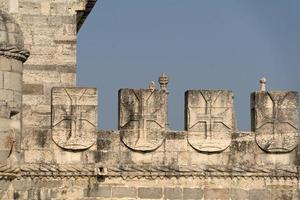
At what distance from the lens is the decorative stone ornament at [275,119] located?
92.6 ft

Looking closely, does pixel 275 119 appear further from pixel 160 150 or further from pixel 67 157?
pixel 67 157

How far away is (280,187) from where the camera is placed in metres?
28.2

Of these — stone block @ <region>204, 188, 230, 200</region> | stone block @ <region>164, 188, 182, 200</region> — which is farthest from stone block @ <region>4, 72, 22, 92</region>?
stone block @ <region>204, 188, 230, 200</region>

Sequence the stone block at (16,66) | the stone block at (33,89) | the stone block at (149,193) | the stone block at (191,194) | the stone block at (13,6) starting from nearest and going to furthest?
the stone block at (16,66), the stone block at (149,193), the stone block at (191,194), the stone block at (33,89), the stone block at (13,6)

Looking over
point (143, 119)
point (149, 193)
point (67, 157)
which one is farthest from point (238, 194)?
point (67, 157)

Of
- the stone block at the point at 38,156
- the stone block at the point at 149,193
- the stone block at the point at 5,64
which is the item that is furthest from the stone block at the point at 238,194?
the stone block at the point at 5,64

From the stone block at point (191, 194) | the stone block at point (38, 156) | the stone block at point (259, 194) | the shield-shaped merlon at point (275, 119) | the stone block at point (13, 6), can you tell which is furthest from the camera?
the stone block at point (13, 6)

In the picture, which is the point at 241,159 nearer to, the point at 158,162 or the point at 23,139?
the point at 158,162

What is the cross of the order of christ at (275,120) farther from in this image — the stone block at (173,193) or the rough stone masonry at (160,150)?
the stone block at (173,193)

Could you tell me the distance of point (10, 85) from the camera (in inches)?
1042

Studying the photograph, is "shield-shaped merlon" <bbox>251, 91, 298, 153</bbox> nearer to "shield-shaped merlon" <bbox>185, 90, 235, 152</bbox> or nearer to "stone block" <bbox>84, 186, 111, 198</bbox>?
"shield-shaped merlon" <bbox>185, 90, 235, 152</bbox>

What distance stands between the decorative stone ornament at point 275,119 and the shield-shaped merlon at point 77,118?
312 centimetres

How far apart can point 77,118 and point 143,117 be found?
1.25 metres

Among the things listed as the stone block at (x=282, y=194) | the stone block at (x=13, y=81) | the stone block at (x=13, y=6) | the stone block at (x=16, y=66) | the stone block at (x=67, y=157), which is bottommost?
the stone block at (x=282, y=194)
